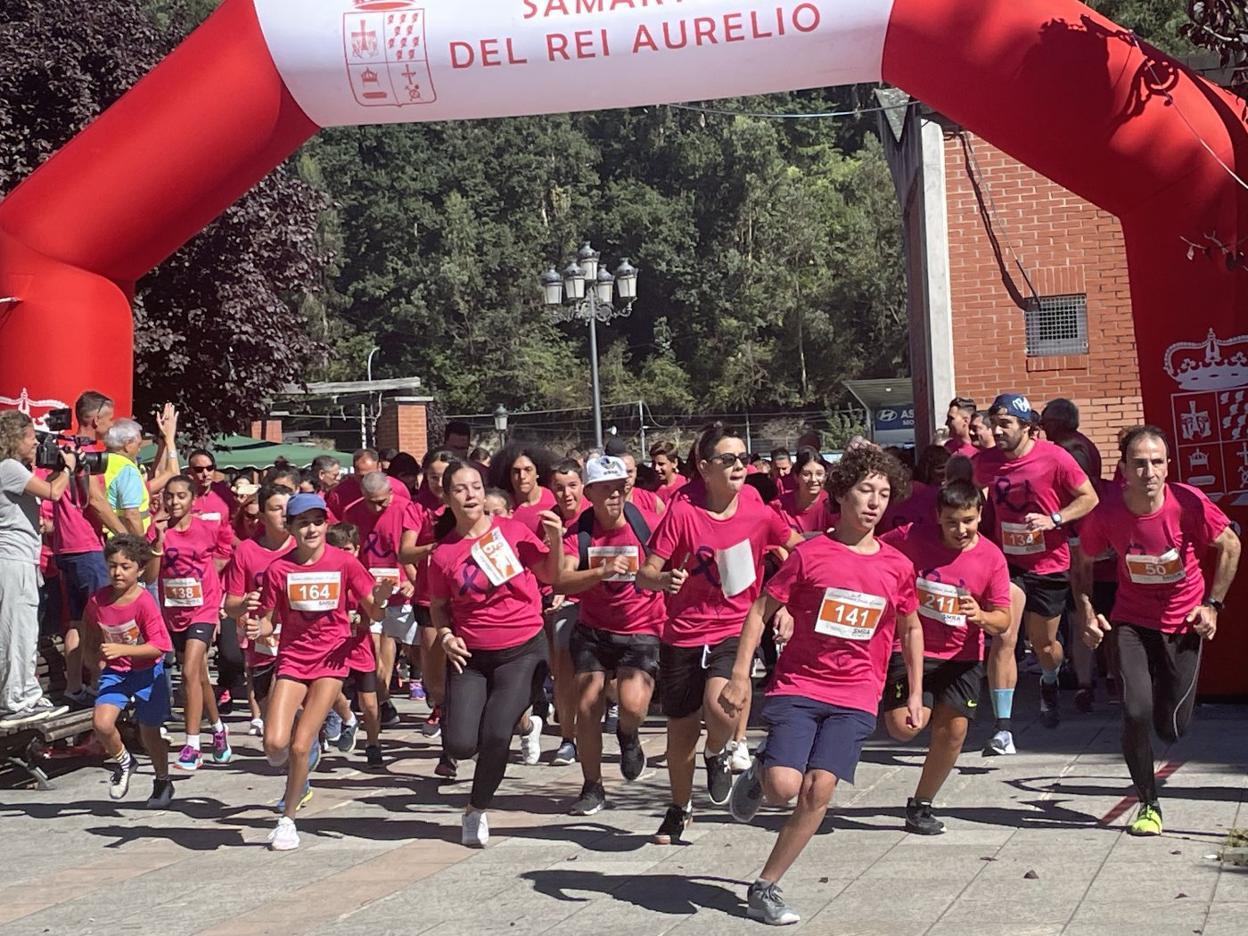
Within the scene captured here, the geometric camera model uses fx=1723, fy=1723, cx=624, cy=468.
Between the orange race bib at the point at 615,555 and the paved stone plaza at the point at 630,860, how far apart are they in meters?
1.20

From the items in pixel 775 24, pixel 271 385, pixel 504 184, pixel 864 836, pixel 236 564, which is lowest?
pixel 864 836

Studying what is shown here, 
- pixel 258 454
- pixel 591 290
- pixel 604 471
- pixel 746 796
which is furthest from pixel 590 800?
pixel 258 454

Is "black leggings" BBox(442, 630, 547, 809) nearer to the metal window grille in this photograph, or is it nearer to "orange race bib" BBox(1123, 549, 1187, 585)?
"orange race bib" BBox(1123, 549, 1187, 585)

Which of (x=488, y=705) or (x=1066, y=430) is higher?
(x=1066, y=430)

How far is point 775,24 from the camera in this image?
1088cm

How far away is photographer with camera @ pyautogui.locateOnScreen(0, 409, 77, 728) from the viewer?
9.98 meters

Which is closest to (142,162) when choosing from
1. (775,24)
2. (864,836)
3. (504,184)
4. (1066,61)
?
(775,24)

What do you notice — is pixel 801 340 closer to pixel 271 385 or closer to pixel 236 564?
pixel 271 385

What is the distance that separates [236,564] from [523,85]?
376cm

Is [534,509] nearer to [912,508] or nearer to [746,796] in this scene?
[912,508]

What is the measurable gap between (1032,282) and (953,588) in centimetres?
1060

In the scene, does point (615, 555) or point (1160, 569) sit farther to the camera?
point (615, 555)

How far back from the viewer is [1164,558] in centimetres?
782

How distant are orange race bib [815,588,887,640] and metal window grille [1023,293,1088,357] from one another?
11.9 metres
